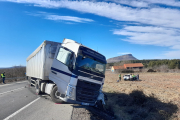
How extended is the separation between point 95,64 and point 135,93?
5.69m

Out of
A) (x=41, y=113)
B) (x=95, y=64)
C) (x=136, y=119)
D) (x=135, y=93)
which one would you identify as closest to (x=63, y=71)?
(x=95, y=64)

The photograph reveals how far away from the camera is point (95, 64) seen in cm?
713

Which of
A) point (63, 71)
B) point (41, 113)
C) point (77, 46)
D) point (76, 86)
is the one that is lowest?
point (41, 113)

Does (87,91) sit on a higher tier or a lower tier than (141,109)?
higher

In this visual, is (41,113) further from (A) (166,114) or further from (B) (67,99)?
(A) (166,114)

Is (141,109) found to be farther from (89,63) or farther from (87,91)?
(89,63)

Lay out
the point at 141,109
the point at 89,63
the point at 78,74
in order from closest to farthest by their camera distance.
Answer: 1. the point at 78,74
2. the point at 89,63
3. the point at 141,109

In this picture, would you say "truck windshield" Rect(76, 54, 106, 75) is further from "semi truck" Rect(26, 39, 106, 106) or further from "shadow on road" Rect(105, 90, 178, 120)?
"shadow on road" Rect(105, 90, 178, 120)

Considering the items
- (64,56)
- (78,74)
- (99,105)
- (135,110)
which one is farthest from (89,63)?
(135,110)

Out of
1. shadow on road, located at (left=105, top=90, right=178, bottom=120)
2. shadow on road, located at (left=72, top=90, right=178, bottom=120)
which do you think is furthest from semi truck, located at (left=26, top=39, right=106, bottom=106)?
shadow on road, located at (left=105, top=90, right=178, bottom=120)

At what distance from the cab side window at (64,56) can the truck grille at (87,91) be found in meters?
1.14

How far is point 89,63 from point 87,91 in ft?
4.19

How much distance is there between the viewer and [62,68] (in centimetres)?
688

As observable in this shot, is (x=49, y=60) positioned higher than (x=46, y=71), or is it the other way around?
(x=49, y=60)
